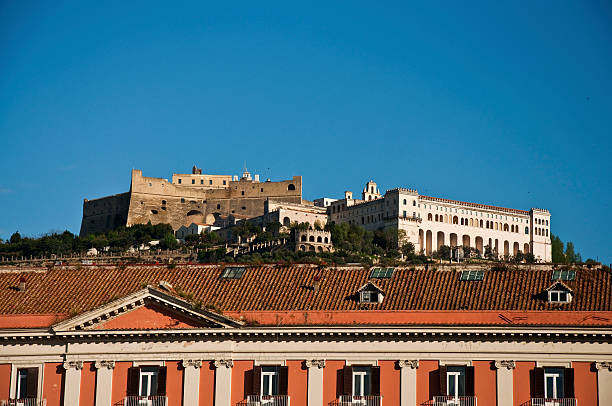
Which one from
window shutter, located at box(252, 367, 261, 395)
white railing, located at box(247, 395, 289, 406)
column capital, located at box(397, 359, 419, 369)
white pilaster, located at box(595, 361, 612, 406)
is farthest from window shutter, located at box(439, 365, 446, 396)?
window shutter, located at box(252, 367, 261, 395)

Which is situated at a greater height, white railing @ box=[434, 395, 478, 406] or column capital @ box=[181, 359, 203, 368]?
column capital @ box=[181, 359, 203, 368]

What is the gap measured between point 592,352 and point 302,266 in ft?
49.3

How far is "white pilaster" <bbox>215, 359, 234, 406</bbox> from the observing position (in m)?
55.7

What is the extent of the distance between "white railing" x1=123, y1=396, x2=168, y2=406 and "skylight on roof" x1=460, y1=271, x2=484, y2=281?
1412 centimetres

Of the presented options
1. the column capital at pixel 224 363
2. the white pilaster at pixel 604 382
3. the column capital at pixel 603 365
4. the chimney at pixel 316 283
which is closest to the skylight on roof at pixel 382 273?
the chimney at pixel 316 283

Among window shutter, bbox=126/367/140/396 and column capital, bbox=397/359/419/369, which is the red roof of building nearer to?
column capital, bbox=397/359/419/369

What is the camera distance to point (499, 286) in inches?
2282

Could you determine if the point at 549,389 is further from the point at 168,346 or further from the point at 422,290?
the point at 168,346

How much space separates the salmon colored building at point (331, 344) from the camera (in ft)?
177

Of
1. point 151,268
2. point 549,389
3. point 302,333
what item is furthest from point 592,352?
point 151,268

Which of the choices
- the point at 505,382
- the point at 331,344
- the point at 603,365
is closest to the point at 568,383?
the point at 603,365

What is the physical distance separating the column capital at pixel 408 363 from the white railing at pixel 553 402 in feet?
16.1

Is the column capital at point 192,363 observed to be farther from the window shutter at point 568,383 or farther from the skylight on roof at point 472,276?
the window shutter at point 568,383

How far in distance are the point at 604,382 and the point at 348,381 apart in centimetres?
1029
